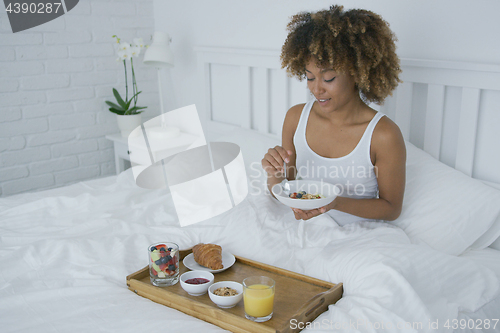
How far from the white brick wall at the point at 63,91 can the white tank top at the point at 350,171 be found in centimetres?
145

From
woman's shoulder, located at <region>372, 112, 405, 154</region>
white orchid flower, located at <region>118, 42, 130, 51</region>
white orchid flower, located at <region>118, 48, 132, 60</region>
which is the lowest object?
woman's shoulder, located at <region>372, 112, 405, 154</region>

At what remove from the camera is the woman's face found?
4.06ft

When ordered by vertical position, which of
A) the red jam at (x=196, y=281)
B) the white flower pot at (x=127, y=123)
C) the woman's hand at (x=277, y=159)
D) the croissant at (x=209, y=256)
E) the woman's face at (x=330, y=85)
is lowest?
the red jam at (x=196, y=281)

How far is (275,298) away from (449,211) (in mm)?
580

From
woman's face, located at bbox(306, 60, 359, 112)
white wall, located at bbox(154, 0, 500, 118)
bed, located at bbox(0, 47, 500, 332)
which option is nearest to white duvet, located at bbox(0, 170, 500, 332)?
bed, located at bbox(0, 47, 500, 332)

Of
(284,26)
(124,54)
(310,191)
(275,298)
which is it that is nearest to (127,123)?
(124,54)

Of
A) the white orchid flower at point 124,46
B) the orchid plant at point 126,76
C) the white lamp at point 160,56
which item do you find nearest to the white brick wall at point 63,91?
the orchid plant at point 126,76

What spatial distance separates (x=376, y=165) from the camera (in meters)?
1.29

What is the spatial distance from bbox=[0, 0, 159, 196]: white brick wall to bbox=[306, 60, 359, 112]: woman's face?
59.1 inches

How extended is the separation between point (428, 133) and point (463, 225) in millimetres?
357

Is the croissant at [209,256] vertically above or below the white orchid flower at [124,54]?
below

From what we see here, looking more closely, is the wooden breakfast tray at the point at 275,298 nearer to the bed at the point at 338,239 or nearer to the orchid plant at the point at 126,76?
the bed at the point at 338,239

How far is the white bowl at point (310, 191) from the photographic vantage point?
1.08 m

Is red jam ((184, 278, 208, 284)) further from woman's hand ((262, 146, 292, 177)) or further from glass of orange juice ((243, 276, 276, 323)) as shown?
woman's hand ((262, 146, 292, 177))
